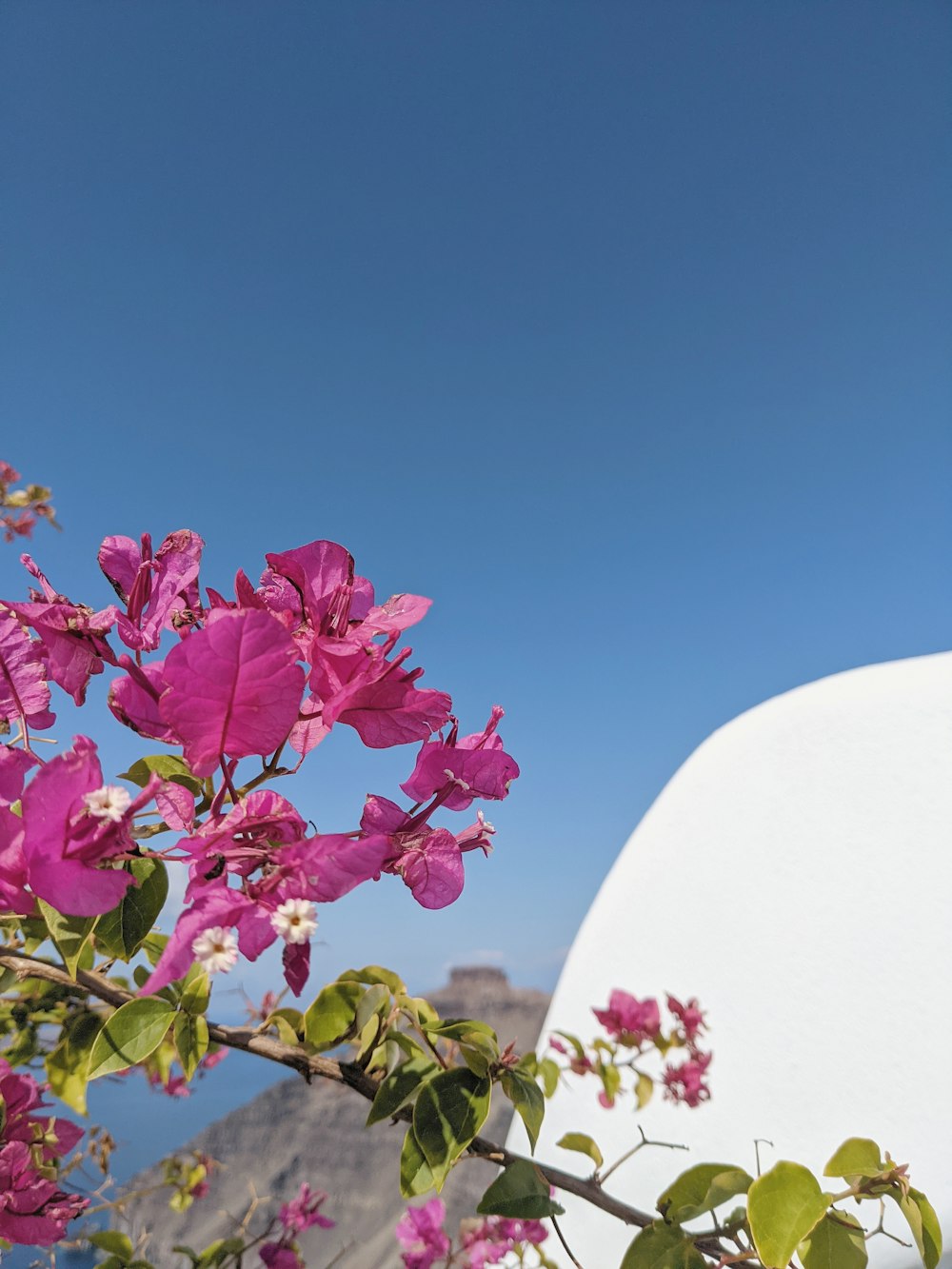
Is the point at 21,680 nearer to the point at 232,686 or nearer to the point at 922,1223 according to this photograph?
the point at 232,686

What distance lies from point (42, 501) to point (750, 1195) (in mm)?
1498

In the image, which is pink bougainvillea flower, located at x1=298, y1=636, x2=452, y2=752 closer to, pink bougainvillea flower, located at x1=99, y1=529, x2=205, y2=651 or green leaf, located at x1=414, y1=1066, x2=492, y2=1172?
pink bougainvillea flower, located at x1=99, y1=529, x2=205, y2=651

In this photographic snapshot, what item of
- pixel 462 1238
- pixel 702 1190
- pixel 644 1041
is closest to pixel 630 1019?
pixel 644 1041

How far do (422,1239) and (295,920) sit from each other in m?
1.28

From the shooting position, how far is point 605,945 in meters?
1.95

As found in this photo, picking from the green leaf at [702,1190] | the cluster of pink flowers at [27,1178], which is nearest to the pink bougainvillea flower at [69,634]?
the cluster of pink flowers at [27,1178]

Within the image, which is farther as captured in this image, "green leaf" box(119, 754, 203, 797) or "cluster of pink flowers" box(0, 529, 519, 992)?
"green leaf" box(119, 754, 203, 797)

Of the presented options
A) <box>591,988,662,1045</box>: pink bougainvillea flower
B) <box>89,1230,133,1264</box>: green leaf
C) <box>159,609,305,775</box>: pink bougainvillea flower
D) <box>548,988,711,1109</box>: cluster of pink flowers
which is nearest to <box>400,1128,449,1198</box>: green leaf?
<box>159,609,305,775</box>: pink bougainvillea flower

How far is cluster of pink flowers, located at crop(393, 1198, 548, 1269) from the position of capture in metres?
1.20

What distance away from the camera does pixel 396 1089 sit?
408 mm

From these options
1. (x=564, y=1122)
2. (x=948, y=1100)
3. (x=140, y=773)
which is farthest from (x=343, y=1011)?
(x=564, y=1122)

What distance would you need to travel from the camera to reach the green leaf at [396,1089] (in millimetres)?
398

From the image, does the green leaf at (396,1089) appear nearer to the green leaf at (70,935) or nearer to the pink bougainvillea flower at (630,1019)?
the green leaf at (70,935)

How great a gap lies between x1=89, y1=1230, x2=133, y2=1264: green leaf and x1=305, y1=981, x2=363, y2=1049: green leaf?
402 mm
